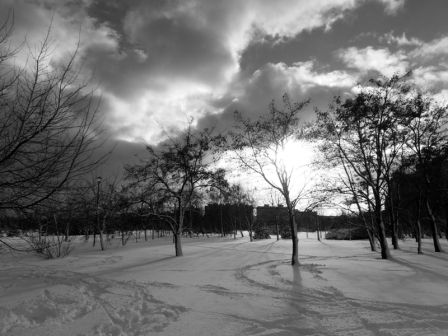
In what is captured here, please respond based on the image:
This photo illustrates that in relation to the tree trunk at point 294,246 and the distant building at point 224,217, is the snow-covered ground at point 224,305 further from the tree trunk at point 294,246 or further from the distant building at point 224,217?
the distant building at point 224,217

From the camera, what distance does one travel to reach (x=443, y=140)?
54.4 ft

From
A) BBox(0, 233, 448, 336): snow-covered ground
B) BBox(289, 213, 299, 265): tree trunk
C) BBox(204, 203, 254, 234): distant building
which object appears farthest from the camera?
BBox(204, 203, 254, 234): distant building

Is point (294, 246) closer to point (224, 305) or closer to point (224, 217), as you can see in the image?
point (224, 305)

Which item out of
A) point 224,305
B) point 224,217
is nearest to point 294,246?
point 224,305

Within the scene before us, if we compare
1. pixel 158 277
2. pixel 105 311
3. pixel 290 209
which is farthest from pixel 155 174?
pixel 105 311

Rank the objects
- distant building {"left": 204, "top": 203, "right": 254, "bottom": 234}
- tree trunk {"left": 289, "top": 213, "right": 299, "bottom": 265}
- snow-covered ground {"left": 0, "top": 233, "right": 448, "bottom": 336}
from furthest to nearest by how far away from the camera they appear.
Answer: distant building {"left": 204, "top": 203, "right": 254, "bottom": 234}, tree trunk {"left": 289, "top": 213, "right": 299, "bottom": 265}, snow-covered ground {"left": 0, "top": 233, "right": 448, "bottom": 336}

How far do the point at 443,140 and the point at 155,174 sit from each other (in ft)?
67.2

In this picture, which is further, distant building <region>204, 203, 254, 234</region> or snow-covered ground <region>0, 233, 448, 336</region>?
distant building <region>204, 203, 254, 234</region>

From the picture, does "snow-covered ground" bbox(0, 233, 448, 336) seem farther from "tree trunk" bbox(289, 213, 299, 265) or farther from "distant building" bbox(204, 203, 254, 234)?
"distant building" bbox(204, 203, 254, 234)

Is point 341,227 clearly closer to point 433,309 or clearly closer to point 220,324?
point 433,309

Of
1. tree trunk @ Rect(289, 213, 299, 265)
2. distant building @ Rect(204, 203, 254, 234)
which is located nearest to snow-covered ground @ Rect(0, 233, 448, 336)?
tree trunk @ Rect(289, 213, 299, 265)

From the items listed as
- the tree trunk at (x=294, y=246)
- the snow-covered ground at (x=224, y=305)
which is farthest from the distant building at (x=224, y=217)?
the snow-covered ground at (x=224, y=305)

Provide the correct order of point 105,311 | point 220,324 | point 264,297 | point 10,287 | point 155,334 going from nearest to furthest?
point 155,334
point 220,324
point 105,311
point 264,297
point 10,287

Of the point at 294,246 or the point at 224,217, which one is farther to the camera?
the point at 224,217
